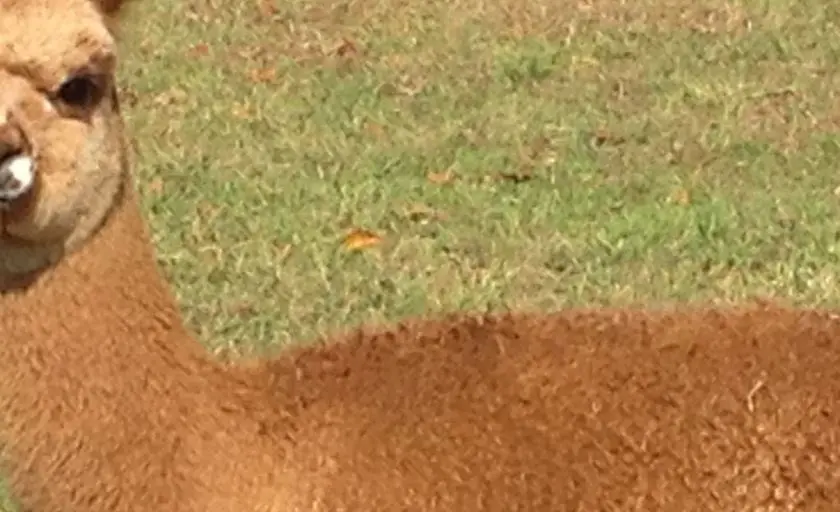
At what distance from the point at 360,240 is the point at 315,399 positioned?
3556mm

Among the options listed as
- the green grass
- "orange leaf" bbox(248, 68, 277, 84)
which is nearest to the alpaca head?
the green grass

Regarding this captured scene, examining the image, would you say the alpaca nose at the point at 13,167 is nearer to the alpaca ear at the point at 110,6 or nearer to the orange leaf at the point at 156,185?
the alpaca ear at the point at 110,6

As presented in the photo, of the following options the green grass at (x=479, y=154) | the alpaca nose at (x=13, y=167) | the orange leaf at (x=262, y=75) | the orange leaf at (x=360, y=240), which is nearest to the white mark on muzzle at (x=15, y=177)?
the alpaca nose at (x=13, y=167)

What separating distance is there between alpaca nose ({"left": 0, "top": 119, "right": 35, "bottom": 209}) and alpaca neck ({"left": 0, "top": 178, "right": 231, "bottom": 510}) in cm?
28

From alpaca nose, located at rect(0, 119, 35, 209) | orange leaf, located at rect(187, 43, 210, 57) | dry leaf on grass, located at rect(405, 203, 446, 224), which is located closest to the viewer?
alpaca nose, located at rect(0, 119, 35, 209)

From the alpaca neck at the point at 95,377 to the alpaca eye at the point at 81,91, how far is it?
200 mm

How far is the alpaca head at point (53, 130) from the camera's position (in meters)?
3.34

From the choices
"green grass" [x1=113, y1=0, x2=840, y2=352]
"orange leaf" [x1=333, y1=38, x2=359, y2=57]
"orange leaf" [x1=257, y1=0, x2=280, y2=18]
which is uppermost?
"green grass" [x1=113, y1=0, x2=840, y2=352]

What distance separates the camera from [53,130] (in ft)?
11.3

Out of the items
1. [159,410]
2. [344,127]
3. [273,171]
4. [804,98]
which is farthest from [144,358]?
[804,98]

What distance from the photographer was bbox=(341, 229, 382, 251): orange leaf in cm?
716

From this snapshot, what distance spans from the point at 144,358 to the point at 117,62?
53 cm

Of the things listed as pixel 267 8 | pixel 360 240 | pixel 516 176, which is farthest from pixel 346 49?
pixel 360 240

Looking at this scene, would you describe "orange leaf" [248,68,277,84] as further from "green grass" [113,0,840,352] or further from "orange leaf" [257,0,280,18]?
"orange leaf" [257,0,280,18]
